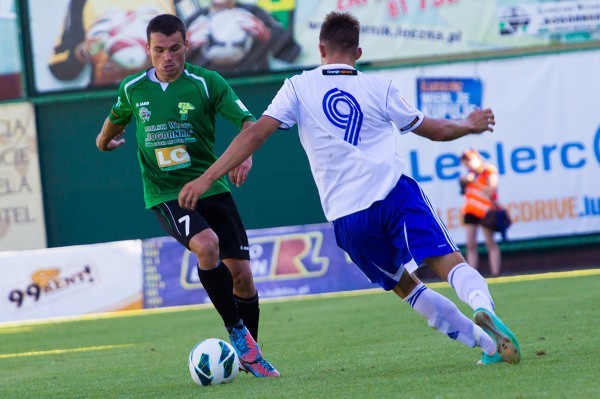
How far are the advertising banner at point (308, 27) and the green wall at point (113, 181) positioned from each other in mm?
838

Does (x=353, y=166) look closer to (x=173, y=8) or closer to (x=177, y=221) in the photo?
(x=177, y=221)

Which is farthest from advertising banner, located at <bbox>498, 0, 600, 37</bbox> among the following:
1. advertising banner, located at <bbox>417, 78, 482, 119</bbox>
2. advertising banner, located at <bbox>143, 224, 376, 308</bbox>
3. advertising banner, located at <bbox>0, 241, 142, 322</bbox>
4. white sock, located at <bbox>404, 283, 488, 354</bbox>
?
white sock, located at <bbox>404, 283, 488, 354</bbox>

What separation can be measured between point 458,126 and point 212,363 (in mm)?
1976

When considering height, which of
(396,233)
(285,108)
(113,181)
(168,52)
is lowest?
(113,181)

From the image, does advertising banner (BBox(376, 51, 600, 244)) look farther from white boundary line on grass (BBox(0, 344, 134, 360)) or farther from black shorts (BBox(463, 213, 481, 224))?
white boundary line on grass (BBox(0, 344, 134, 360))

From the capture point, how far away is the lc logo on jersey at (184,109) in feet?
25.3

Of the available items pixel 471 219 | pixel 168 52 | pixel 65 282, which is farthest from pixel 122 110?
pixel 471 219

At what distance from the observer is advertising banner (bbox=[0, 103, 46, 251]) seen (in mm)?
22359

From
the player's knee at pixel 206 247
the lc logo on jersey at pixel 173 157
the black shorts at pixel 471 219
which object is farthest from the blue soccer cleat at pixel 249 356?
the black shorts at pixel 471 219

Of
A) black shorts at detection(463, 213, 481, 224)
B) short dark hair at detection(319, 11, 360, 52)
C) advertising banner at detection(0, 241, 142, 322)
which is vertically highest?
short dark hair at detection(319, 11, 360, 52)

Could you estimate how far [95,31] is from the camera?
22.1 meters

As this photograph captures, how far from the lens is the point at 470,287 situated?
6.55m

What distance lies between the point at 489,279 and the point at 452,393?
14.4m

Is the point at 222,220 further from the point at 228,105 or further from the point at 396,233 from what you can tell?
the point at 396,233
